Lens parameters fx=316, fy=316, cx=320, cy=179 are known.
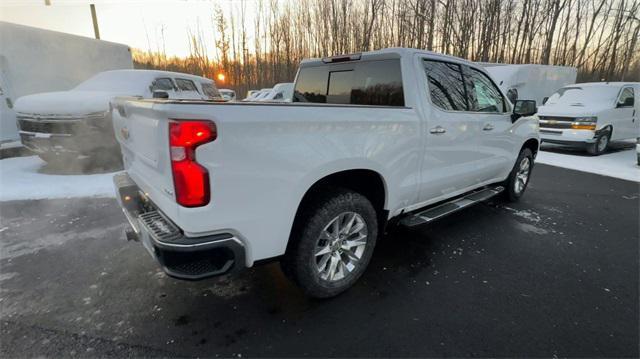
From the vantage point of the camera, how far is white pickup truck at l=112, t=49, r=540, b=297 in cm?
174

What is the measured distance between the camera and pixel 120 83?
702cm

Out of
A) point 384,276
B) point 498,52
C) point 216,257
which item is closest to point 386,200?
point 384,276

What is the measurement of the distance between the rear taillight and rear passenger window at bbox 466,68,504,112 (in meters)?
2.98

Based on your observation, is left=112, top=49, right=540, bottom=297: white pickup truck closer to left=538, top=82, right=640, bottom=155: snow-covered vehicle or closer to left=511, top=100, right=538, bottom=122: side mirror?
left=511, top=100, right=538, bottom=122: side mirror

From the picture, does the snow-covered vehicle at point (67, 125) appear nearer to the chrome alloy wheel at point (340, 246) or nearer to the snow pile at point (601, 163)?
the chrome alloy wheel at point (340, 246)

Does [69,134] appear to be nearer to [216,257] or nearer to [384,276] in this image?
[216,257]

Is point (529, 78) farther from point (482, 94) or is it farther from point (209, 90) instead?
point (209, 90)

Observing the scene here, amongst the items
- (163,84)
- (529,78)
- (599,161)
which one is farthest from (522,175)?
(529,78)

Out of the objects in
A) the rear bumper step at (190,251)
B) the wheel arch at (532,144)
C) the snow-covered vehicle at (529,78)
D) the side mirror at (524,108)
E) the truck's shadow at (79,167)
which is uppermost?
the snow-covered vehicle at (529,78)

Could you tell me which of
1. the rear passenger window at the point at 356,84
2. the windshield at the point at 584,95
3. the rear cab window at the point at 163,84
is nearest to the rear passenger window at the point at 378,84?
the rear passenger window at the point at 356,84

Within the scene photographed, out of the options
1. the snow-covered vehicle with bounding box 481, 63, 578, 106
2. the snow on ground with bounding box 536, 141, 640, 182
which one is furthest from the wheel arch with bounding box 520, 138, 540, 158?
the snow-covered vehicle with bounding box 481, 63, 578, 106

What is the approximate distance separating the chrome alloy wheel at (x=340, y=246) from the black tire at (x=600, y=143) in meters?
9.39

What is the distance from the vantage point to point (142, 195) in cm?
252

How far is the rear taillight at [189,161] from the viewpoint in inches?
65.5
